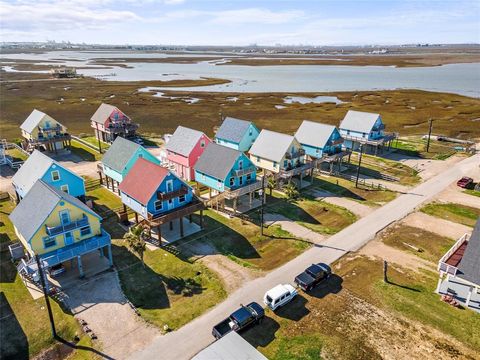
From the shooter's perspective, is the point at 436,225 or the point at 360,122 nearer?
the point at 436,225

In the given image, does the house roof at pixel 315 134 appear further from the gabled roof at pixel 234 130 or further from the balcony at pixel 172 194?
the balcony at pixel 172 194

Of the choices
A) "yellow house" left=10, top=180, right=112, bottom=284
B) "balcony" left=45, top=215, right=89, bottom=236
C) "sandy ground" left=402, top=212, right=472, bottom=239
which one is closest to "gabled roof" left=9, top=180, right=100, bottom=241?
"yellow house" left=10, top=180, right=112, bottom=284

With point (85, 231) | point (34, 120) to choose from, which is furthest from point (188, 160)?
point (34, 120)

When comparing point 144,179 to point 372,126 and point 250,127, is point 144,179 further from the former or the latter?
point 372,126

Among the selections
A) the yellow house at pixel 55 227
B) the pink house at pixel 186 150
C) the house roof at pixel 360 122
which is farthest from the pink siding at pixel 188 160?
the house roof at pixel 360 122

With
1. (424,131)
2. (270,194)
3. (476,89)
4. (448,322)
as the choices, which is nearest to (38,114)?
(270,194)

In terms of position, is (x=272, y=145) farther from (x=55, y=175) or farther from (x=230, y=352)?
(x=230, y=352)
